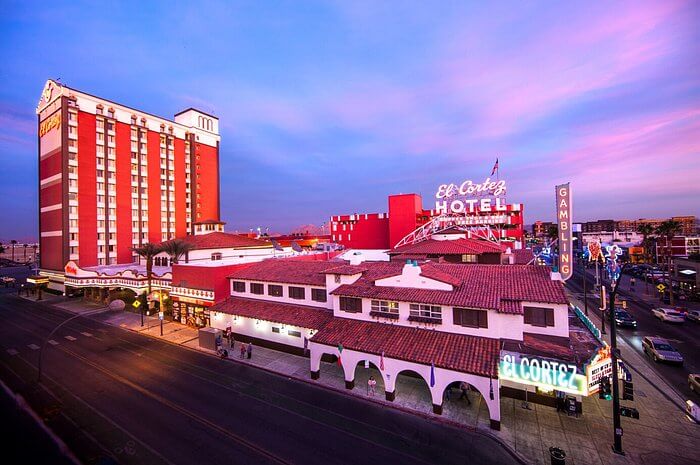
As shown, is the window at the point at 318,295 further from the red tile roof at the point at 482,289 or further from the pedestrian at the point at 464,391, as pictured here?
the pedestrian at the point at 464,391

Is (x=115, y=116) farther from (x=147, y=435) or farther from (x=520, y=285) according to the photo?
(x=520, y=285)

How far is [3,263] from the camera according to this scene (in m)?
135

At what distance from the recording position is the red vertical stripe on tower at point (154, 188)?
7475 cm

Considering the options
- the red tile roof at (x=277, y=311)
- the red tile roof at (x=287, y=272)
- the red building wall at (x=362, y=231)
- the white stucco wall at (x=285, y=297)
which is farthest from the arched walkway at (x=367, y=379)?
the red building wall at (x=362, y=231)

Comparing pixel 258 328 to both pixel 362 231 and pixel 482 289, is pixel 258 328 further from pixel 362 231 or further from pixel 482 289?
pixel 362 231

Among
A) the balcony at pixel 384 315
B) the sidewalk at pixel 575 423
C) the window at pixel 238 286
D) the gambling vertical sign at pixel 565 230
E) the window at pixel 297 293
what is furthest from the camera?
the window at pixel 238 286

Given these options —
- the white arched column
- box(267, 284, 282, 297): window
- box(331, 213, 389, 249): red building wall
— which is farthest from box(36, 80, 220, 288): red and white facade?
the white arched column

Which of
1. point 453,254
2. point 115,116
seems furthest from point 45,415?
point 115,116

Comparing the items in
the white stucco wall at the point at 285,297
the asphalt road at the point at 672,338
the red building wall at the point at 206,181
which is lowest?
the asphalt road at the point at 672,338

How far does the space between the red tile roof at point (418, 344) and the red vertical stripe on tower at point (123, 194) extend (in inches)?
2606

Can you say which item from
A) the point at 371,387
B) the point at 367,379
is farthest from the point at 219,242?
the point at 371,387

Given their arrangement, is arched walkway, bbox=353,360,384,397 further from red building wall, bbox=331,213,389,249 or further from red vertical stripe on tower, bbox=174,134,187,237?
Answer: red vertical stripe on tower, bbox=174,134,187,237

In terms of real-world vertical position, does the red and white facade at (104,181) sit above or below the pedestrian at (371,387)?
above

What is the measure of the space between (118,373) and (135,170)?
2416 inches
